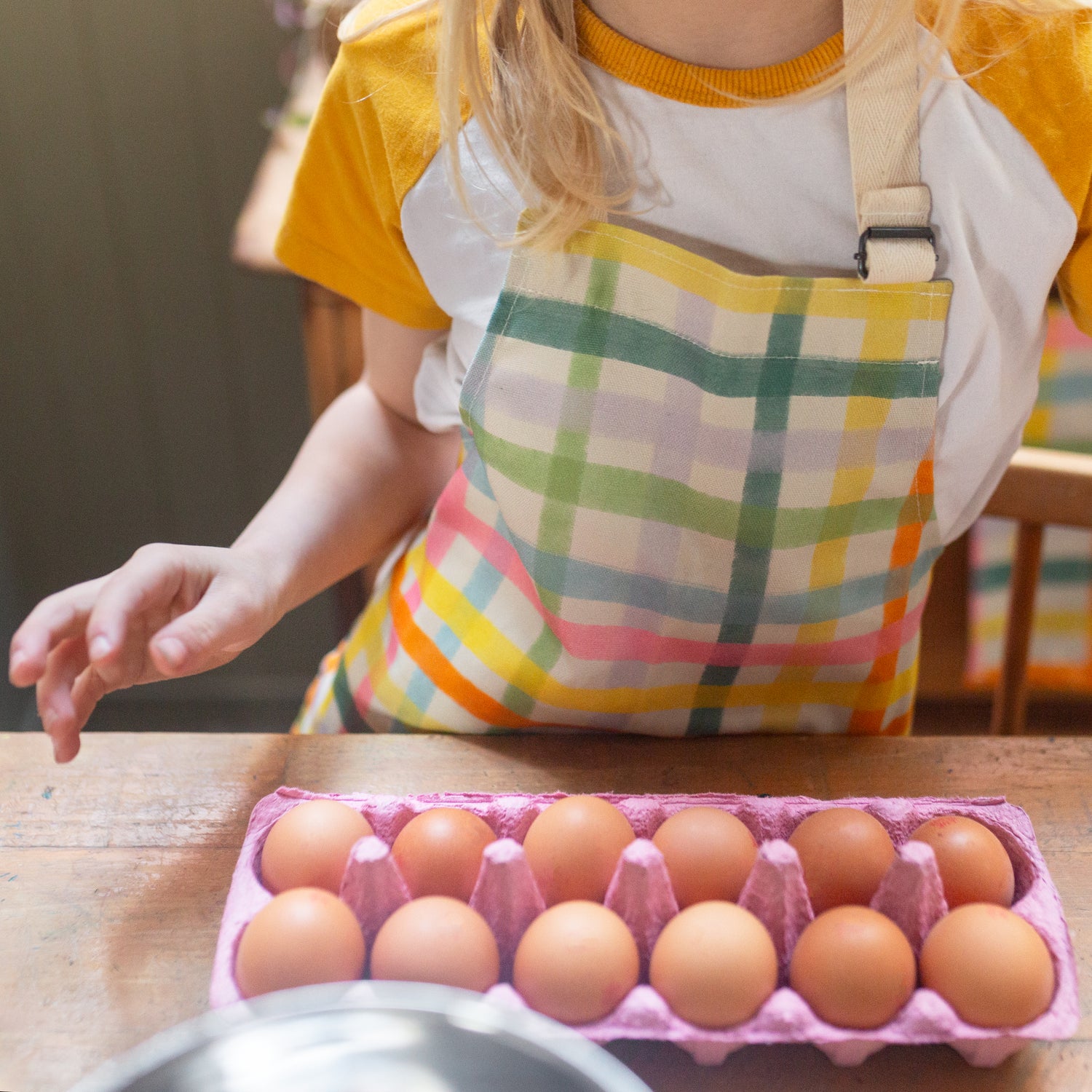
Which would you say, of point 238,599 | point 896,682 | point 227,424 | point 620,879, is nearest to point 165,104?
point 227,424

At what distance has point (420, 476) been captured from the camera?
33.4 inches

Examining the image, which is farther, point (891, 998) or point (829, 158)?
point (829, 158)

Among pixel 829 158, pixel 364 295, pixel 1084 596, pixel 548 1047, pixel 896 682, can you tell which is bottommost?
pixel 1084 596

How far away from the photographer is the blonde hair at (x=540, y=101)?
0.57 m

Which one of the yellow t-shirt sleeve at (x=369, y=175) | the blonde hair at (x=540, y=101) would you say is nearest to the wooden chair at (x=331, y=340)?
the yellow t-shirt sleeve at (x=369, y=175)

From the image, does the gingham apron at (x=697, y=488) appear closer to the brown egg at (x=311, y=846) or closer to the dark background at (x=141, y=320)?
the brown egg at (x=311, y=846)

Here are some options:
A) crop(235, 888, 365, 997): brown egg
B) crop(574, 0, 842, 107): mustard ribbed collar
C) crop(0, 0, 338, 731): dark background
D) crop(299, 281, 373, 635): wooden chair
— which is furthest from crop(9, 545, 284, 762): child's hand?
crop(0, 0, 338, 731): dark background

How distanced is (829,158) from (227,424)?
1.36m

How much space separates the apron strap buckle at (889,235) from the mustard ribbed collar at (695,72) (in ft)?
0.28

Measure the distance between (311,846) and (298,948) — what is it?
0.06 metres

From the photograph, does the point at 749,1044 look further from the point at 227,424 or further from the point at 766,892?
the point at 227,424

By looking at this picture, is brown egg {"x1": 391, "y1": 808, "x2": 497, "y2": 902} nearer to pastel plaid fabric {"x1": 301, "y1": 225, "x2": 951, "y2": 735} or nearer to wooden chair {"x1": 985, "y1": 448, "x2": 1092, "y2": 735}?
pastel plaid fabric {"x1": 301, "y1": 225, "x2": 951, "y2": 735}

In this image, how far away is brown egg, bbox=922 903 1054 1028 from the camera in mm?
450

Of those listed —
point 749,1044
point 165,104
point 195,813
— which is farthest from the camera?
point 165,104
